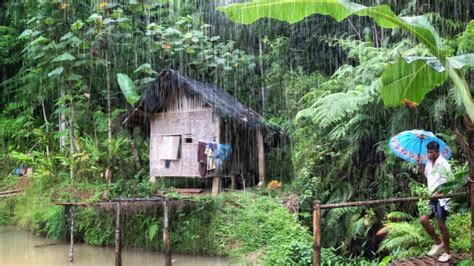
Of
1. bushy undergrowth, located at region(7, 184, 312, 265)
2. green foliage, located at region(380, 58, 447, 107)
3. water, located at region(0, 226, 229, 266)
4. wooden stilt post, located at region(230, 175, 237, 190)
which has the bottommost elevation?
water, located at region(0, 226, 229, 266)

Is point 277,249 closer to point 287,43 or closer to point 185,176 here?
point 185,176

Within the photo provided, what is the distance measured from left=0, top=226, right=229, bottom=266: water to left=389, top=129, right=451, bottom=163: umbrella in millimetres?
4483

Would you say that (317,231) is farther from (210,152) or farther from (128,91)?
(128,91)

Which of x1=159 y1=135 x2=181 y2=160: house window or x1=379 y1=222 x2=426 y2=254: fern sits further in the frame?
x1=159 y1=135 x2=181 y2=160: house window

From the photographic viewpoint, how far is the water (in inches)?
400

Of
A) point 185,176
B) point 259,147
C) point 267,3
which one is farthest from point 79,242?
point 267,3

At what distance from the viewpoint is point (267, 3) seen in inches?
134

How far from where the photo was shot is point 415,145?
599cm

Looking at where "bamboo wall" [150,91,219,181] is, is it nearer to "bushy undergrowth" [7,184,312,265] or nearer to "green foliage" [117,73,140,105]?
"green foliage" [117,73,140,105]

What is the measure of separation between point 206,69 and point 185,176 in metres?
4.98

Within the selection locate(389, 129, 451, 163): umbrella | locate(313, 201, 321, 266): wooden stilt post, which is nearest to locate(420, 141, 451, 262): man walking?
locate(389, 129, 451, 163): umbrella

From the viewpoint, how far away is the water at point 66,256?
33.3 feet

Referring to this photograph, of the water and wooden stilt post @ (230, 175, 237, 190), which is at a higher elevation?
wooden stilt post @ (230, 175, 237, 190)

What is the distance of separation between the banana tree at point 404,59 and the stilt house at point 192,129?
24.5 ft
